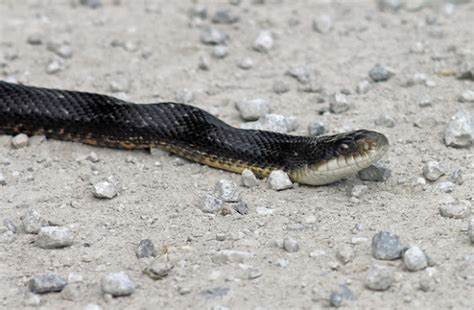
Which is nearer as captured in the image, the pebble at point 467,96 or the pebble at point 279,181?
the pebble at point 279,181

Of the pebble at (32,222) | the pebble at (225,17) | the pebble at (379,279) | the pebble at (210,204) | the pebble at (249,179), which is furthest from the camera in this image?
the pebble at (225,17)

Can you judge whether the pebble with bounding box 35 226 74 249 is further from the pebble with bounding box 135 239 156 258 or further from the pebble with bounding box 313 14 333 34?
the pebble with bounding box 313 14 333 34

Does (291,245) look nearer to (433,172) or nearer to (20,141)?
(433,172)

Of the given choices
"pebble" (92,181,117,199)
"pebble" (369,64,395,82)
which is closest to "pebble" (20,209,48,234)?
"pebble" (92,181,117,199)

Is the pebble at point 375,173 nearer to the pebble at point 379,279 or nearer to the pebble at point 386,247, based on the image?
the pebble at point 386,247

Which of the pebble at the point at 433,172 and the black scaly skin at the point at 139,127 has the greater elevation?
the pebble at the point at 433,172

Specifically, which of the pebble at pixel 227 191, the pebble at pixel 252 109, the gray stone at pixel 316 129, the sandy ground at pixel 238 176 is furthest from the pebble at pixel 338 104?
the pebble at pixel 227 191

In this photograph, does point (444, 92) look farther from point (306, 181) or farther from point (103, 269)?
point (103, 269)

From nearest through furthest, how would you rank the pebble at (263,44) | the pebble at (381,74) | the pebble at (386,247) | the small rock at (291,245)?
the pebble at (386,247), the small rock at (291,245), the pebble at (381,74), the pebble at (263,44)
